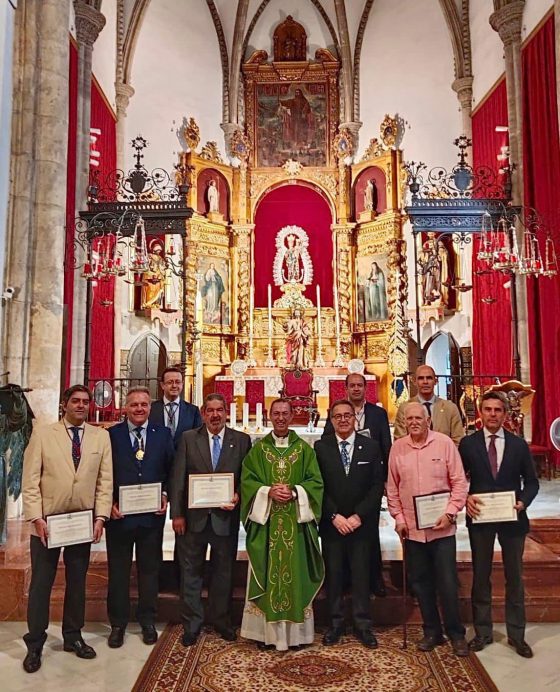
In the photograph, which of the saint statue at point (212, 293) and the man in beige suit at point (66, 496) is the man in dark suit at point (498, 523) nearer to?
the man in beige suit at point (66, 496)

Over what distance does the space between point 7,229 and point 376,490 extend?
16.8 ft

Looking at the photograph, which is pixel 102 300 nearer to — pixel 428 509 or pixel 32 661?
pixel 32 661

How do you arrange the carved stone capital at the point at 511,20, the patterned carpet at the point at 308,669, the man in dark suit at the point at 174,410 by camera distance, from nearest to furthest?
the patterned carpet at the point at 308,669 → the man in dark suit at the point at 174,410 → the carved stone capital at the point at 511,20

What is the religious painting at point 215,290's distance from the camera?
1443cm

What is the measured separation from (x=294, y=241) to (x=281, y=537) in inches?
473

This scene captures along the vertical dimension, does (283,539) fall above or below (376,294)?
below

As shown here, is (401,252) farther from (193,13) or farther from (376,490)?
(376,490)

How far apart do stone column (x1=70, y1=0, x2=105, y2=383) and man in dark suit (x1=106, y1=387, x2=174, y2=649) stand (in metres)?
6.10

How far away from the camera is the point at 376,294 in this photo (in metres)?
14.4

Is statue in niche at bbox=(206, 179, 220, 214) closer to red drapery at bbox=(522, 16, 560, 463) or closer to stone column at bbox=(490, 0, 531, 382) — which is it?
stone column at bbox=(490, 0, 531, 382)

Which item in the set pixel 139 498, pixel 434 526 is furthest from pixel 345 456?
pixel 139 498

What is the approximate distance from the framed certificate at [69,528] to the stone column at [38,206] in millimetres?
3355

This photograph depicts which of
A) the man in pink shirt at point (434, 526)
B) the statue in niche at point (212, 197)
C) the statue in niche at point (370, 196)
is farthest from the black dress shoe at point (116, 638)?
the statue in niche at point (370, 196)

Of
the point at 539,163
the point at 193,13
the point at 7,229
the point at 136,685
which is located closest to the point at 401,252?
the point at 539,163
